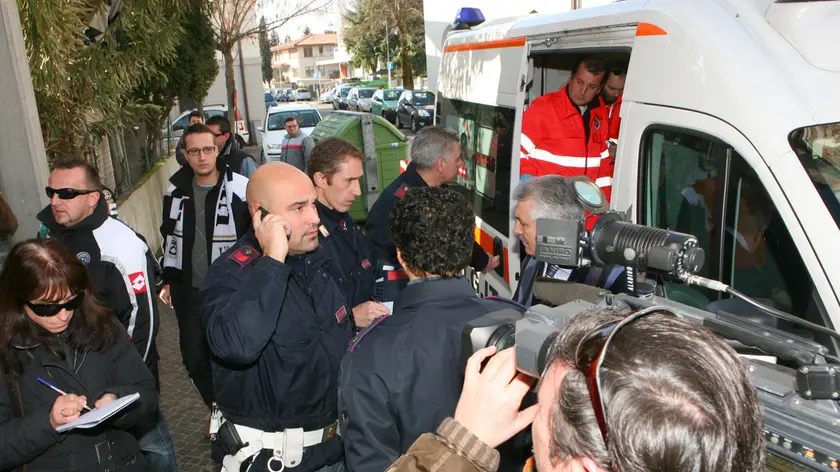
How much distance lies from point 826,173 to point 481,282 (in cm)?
312

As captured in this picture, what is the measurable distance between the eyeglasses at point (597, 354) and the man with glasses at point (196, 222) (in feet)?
11.5

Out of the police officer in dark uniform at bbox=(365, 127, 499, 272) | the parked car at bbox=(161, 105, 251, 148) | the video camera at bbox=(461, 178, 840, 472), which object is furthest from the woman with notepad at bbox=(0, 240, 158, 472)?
the parked car at bbox=(161, 105, 251, 148)

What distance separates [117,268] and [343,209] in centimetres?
120

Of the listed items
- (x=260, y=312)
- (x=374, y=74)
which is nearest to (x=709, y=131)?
(x=260, y=312)

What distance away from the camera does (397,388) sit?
1.90 metres

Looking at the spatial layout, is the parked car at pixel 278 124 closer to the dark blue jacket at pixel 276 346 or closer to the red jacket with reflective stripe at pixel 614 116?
the red jacket with reflective stripe at pixel 614 116

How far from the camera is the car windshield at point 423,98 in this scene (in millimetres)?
26500

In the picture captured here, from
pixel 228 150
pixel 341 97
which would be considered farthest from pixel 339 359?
pixel 341 97

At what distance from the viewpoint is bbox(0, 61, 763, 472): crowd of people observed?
0.97m

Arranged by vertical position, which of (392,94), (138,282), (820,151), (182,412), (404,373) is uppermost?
(820,151)

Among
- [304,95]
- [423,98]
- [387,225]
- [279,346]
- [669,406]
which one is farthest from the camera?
[304,95]

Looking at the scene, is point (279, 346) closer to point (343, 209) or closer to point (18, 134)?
point (343, 209)

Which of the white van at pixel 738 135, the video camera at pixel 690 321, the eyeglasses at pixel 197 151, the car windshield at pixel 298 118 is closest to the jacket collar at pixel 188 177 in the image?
the eyeglasses at pixel 197 151

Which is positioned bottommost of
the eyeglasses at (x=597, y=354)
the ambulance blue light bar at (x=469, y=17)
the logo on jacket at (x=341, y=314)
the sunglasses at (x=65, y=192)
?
the logo on jacket at (x=341, y=314)
